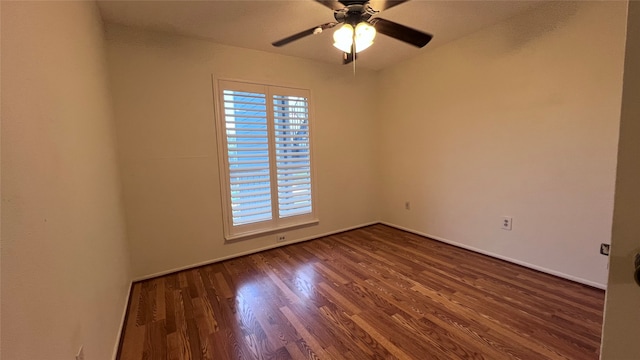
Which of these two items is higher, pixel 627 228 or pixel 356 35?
pixel 356 35

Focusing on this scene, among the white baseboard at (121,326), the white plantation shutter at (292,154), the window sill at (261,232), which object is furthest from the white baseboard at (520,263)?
the white baseboard at (121,326)

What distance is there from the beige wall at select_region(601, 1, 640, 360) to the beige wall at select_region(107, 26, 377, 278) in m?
2.90

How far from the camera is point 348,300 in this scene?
2.10 m

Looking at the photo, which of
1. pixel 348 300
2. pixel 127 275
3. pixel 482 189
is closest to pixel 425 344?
pixel 348 300

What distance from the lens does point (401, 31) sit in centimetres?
192

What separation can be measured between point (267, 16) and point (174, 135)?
4.70 feet

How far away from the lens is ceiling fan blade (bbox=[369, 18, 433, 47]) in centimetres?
186

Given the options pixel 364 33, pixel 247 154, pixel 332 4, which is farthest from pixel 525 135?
pixel 247 154

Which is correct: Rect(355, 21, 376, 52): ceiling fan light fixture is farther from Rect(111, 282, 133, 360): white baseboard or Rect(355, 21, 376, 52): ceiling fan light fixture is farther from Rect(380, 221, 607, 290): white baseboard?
Rect(111, 282, 133, 360): white baseboard

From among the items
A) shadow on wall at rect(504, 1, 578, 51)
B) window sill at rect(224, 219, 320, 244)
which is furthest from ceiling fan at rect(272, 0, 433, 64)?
window sill at rect(224, 219, 320, 244)

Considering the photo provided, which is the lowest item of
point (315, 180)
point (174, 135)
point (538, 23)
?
point (315, 180)

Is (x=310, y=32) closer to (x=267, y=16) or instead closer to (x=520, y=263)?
(x=267, y=16)

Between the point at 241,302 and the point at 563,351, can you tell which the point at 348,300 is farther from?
the point at 563,351

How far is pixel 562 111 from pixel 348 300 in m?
2.41
